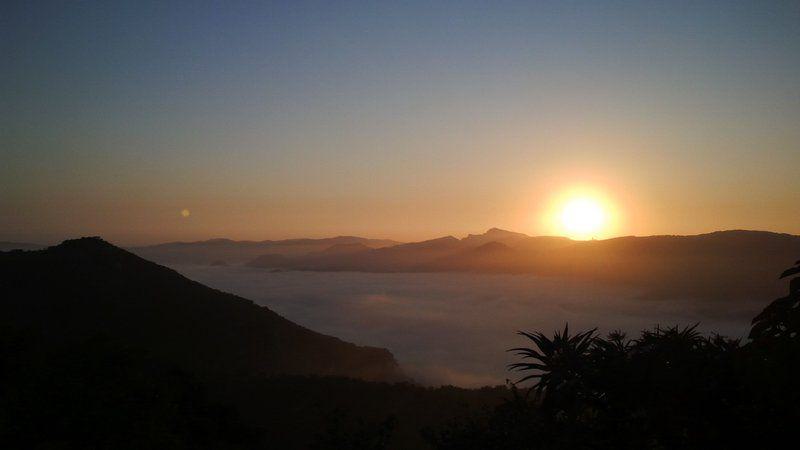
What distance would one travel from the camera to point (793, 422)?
28.7 ft

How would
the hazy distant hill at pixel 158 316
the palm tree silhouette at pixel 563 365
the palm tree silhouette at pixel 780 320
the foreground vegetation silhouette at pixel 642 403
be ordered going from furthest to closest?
the hazy distant hill at pixel 158 316 < the palm tree silhouette at pixel 563 365 < the foreground vegetation silhouette at pixel 642 403 < the palm tree silhouette at pixel 780 320

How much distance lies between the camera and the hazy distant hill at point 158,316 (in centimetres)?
4512

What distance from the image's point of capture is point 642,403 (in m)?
10.7

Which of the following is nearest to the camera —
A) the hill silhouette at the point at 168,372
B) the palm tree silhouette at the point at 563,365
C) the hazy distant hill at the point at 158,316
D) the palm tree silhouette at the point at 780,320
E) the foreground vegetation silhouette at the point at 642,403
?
the palm tree silhouette at the point at 780,320

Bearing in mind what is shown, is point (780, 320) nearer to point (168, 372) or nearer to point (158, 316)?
point (168, 372)

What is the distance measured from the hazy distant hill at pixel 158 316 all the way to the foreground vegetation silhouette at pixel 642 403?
36.4 meters

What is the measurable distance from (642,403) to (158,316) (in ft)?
168

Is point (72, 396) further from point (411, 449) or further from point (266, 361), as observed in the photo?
point (266, 361)

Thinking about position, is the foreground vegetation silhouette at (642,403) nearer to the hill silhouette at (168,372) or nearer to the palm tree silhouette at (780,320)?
the palm tree silhouette at (780,320)

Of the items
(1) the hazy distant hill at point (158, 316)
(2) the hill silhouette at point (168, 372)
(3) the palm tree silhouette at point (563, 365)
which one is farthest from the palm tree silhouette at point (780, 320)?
(1) the hazy distant hill at point (158, 316)

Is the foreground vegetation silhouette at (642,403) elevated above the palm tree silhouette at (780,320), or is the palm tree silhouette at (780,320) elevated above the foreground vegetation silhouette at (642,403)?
the palm tree silhouette at (780,320)

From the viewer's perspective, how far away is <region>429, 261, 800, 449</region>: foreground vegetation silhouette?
9.50 m

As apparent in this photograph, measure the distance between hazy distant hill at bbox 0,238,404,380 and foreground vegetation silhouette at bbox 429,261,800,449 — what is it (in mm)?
36377

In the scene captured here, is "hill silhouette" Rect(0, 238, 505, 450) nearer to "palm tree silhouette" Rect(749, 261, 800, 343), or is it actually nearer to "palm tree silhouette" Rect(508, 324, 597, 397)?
"palm tree silhouette" Rect(508, 324, 597, 397)
